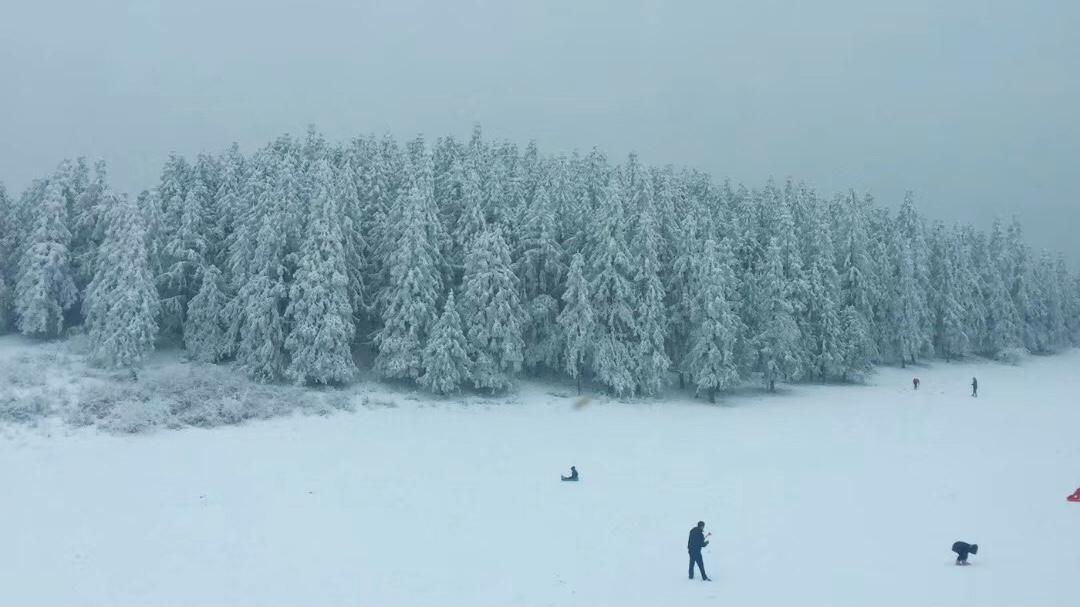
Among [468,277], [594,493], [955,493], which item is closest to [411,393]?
[468,277]

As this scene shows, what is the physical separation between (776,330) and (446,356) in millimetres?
20767

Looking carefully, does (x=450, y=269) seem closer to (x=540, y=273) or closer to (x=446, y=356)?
(x=540, y=273)

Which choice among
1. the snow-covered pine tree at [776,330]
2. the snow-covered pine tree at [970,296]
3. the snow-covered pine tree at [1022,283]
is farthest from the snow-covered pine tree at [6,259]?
the snow-covered pine tree at [1022,283]

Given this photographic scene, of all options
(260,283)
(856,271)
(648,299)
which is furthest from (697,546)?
(856,271)

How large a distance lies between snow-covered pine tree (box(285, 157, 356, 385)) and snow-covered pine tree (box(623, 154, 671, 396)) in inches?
621

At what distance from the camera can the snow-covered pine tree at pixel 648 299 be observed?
129ft

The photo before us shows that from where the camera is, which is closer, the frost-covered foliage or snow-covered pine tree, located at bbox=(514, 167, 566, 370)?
the frost-covered foliage

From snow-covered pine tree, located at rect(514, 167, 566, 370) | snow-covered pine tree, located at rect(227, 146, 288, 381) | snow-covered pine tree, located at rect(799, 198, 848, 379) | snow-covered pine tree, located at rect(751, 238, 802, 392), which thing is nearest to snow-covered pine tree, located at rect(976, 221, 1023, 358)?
snow-covered pine tree, located at rect(799, 198, 848, 379)

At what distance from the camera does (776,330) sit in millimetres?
43156

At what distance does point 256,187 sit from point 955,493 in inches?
1406

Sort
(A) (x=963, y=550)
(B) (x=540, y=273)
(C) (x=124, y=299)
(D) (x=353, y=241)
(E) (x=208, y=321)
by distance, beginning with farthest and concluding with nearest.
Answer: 1. (B) (x=540, y=273)
2. (D) (x=353, y=241)
3. (E) (x=208, y=321)
4. (C) (x=124, y=299)
5. (A) (x=963, y=550)

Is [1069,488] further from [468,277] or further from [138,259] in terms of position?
[138,259]

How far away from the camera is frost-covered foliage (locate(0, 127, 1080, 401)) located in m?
36.4

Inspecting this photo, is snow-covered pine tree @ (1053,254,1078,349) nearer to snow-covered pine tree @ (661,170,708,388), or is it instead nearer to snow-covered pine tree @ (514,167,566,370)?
snow-covered pine tree @ (661,170,708,388)
